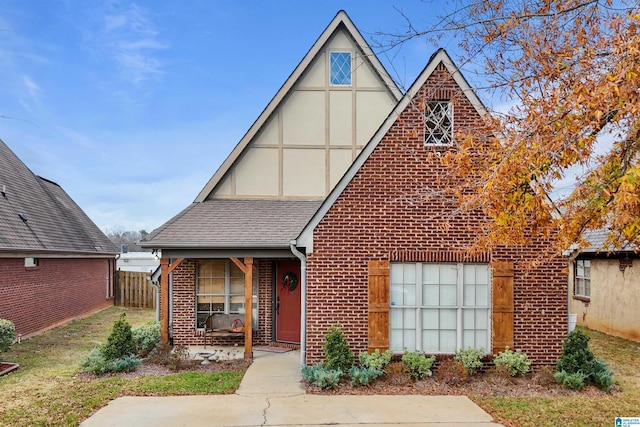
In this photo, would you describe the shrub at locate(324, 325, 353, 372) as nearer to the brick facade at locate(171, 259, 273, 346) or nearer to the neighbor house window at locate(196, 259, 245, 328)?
the brick facade at locate(171, 259, 273, 346)

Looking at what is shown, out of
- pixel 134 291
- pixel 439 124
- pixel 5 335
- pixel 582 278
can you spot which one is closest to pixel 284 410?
pixel 439 124

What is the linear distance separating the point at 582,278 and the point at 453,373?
39.9 feet

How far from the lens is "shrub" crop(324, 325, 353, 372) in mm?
9336

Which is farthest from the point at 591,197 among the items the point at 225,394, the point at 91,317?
the point at 91,317

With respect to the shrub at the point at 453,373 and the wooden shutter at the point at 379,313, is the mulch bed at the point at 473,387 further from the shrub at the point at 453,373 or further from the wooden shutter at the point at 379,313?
the wooden shutter at the point at 379,313

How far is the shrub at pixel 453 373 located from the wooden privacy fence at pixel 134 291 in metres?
18.3

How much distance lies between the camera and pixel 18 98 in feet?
57.4

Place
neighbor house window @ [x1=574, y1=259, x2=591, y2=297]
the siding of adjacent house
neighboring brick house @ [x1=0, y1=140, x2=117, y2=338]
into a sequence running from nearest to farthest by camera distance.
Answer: neighboring brick house @ [x1=0, y1=140, x2=117, y2=338] < the siding of adjacent house < neighbor house window @ [x1=574, y1=259, x2=591, y2=297]

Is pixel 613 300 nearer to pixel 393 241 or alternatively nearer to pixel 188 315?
pixel 393 241

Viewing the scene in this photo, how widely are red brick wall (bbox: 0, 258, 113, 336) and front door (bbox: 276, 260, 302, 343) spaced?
24.9ft

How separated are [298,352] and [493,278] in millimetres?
5036

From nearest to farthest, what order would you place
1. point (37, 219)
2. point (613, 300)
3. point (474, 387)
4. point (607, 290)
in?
point (474, 387)
point (613, 300)
point (607, 290)
point (37, 219)

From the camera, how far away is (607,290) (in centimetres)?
1667

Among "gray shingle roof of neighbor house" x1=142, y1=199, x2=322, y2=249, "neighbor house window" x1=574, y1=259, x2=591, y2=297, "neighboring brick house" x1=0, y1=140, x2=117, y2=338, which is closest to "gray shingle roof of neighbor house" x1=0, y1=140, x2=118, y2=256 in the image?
"neighboring brick house" x1=0, y1=140, x2=117, y2=338
